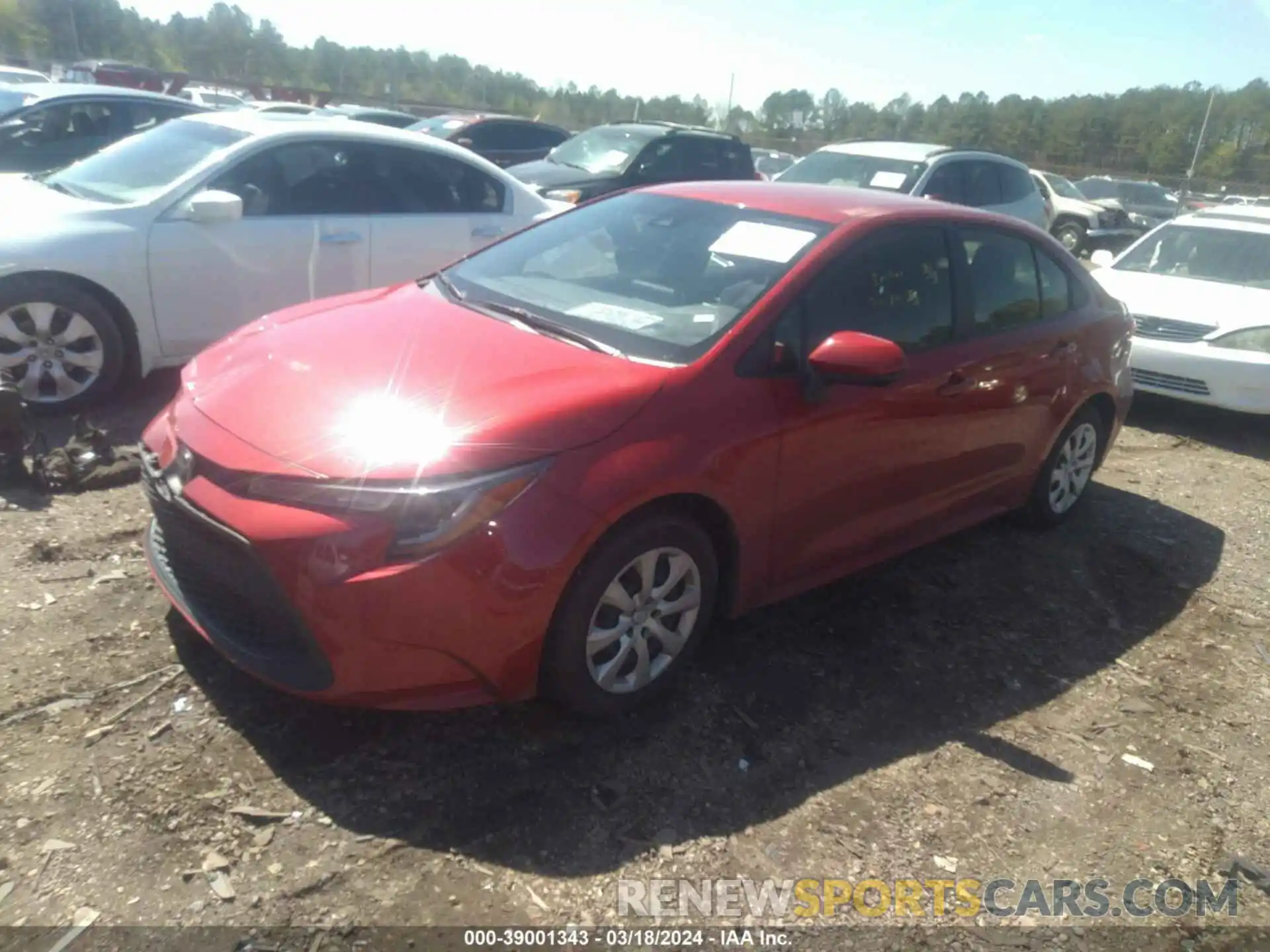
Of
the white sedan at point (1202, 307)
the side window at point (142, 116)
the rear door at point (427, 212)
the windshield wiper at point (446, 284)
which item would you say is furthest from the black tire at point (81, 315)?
the white sedan at point (1202, 307)

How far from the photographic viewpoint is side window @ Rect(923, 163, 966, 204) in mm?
10758

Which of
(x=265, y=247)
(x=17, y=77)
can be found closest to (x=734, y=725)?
(x=265, y=247)

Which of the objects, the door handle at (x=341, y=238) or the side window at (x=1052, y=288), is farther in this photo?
the door handle at (x=341, y=238)

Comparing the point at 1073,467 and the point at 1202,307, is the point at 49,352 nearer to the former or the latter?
the point at 1073,467

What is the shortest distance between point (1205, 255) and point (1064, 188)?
14.7 metres

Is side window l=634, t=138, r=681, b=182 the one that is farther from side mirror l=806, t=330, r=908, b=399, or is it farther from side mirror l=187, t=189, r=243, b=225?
side mirror l=806, t=330, r=908, b=399

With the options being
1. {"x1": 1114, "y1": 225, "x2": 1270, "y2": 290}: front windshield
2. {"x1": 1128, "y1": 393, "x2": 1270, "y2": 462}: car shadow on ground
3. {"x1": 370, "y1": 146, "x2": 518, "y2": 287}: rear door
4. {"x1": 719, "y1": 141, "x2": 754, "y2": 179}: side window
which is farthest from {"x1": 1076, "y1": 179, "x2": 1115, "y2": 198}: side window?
{"x1": 370, "y1": 146, "x2": 518, "y2": 287}: rear door

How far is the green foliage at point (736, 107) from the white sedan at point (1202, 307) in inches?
993

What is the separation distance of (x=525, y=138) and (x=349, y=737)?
49.8ft

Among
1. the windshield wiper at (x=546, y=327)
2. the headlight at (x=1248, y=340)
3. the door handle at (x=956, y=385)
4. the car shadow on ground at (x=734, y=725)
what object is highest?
the windshield wiper at (x=546, y=327)

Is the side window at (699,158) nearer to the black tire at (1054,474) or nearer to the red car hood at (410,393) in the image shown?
the black tire at (1054,474)

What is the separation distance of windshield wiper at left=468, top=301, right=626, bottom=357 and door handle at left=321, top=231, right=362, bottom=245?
262 centimetres

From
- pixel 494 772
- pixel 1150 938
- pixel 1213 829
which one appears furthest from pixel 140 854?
pixel 1213 829

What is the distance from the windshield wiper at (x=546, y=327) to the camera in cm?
339
